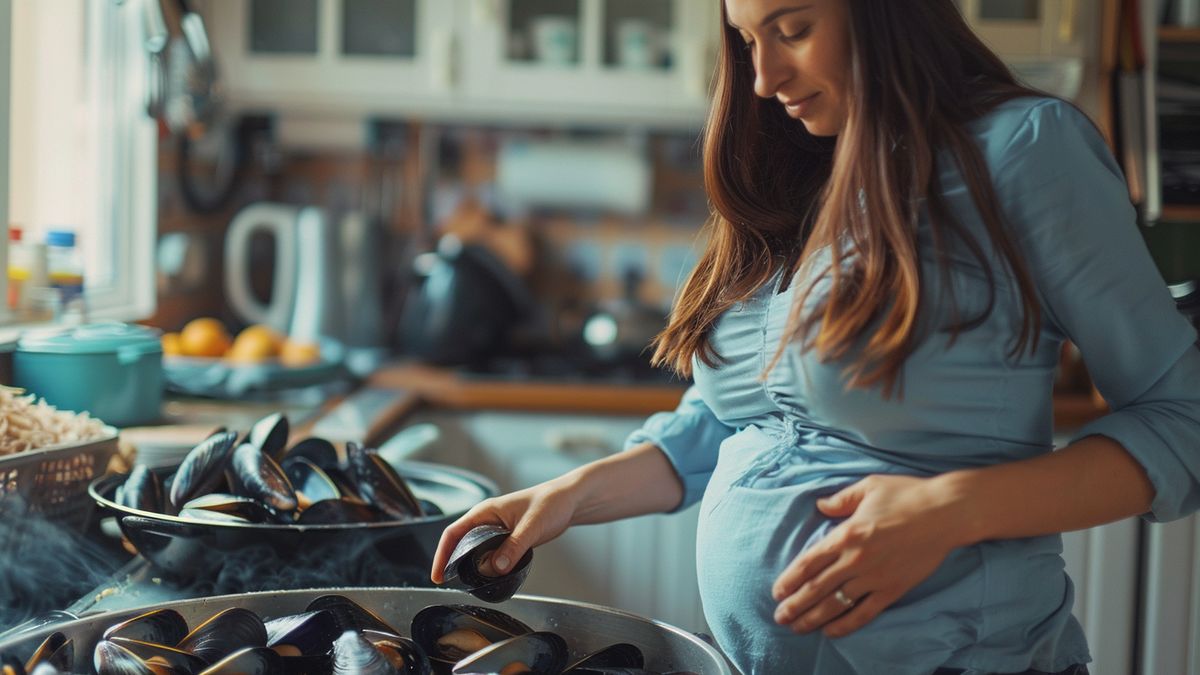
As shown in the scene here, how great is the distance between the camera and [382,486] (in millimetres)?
1215

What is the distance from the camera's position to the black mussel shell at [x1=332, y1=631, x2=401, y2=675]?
32.3 inches

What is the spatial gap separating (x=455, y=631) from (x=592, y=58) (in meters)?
2.21

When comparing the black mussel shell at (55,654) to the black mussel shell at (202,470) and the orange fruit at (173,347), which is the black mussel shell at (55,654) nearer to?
the black mussel shell at (202,470)

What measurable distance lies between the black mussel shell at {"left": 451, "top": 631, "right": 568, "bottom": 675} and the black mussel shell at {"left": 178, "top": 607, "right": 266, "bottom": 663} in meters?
0.15

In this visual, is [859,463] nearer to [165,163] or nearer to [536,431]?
[536,431]

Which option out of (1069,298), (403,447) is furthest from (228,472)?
(1069,298)

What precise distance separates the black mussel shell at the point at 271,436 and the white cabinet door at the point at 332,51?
5.86 feet

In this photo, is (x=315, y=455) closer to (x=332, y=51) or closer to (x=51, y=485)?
(x=51, y=485)

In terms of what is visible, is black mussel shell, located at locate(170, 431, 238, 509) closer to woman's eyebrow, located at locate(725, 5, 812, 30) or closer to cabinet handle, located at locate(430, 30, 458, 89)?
woman's eyebrow, located at locate(725, 5, 812, 30)

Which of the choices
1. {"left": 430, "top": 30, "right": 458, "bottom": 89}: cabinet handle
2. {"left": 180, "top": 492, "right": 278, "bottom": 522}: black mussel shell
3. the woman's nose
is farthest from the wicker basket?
{"left": 430, "top": 30, "right": 458, "bottom": 89}: cabinet handle

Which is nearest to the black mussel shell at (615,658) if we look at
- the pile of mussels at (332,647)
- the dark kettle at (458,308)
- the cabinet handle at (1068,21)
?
the pile of mussels at (332,647)

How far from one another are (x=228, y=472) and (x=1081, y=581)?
199 cm

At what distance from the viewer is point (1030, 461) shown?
875 mm

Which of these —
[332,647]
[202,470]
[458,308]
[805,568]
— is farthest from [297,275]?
[805,568]
